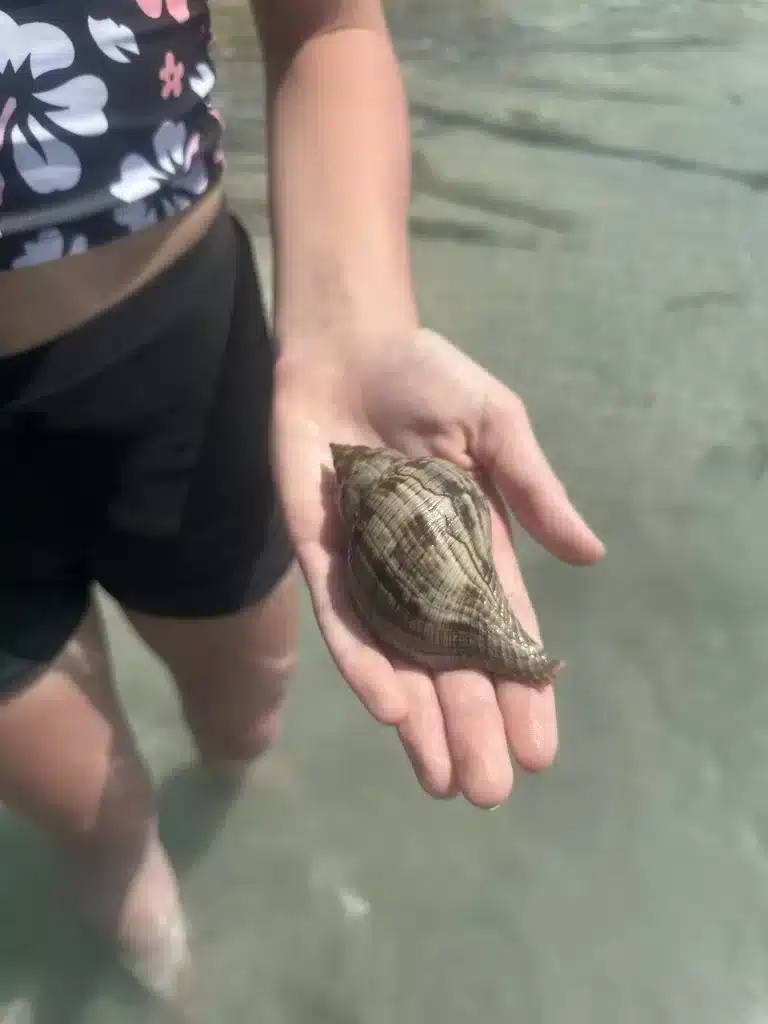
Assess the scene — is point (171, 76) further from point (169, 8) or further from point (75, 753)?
point (75, 753)

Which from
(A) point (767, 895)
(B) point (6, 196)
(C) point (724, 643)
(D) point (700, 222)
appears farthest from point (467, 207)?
(B) point (6, 196)

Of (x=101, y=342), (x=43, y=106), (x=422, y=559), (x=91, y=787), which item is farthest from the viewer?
(x=91, y=787)

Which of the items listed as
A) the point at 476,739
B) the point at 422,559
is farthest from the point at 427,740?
the point at 422,559

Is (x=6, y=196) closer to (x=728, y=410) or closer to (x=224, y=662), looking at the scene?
(x=224, y=662)

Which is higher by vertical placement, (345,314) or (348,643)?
(345,314)

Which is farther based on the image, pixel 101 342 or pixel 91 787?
pixel 91 787

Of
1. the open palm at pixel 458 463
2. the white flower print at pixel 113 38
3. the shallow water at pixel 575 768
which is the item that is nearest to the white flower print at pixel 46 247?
the white flower print at pixel 113 38

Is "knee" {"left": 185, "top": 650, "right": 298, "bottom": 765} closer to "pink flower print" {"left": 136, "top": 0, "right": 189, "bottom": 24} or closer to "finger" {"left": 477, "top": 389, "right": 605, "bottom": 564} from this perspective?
"finger" {"left": 477, "top": 389, "right": 605, "bottom": 564}
